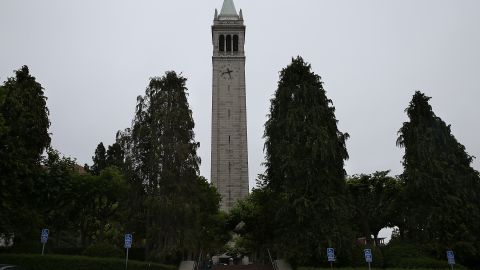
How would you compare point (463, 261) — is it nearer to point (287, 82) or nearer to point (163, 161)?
point (287, 82)

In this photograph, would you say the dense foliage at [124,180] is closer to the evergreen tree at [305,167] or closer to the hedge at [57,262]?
the hedge at [57,262]

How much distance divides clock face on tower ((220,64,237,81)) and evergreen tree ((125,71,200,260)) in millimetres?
34443

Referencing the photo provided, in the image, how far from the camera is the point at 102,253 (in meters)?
25.2

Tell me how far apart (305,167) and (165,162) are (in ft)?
28.8

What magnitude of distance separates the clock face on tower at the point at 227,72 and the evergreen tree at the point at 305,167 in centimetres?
3366

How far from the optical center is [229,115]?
2502 inches

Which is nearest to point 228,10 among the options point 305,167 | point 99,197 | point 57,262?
point 99,197

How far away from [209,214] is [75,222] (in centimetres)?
1168

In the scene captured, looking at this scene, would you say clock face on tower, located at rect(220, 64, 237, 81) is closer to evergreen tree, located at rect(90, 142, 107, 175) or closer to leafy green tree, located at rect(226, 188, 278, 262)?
evergreen tree, located at rect(90, 142, 107, 175)

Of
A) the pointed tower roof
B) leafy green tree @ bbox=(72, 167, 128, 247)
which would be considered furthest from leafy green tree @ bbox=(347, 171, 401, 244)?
the pointed tower roof

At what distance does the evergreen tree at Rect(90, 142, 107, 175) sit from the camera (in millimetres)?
52031

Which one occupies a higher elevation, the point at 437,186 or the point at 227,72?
the point at 227,72

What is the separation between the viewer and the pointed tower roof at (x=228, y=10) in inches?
2896

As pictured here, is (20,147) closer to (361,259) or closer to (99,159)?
(361,259)
